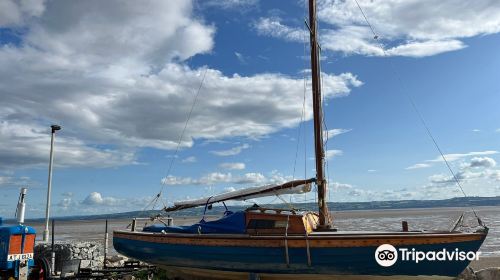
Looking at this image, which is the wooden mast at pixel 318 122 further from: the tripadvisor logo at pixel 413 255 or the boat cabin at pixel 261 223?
the tripadvisor logo at pixel 413 255

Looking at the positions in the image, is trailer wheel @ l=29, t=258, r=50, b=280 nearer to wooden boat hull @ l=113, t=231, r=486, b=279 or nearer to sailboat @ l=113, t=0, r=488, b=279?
sailboat @ l=113, t=0, r=488, b=279

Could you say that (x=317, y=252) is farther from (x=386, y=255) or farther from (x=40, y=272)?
(x=40, y=272)

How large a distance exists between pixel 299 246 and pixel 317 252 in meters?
0.54

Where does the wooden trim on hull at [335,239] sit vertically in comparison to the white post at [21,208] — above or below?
below

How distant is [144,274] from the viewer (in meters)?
15.8

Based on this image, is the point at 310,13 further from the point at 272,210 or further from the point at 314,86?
the point at 272,210

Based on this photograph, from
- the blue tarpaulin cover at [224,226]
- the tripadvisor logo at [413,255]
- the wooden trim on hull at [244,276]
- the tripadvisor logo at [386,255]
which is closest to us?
the tripadvisor logo at [413,255]

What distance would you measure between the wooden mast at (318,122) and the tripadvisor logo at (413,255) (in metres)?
3.12

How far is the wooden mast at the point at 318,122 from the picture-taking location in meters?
14.7

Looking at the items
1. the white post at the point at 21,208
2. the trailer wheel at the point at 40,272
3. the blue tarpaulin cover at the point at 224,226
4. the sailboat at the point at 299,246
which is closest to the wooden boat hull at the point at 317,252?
the sailboat at the point at 299,246

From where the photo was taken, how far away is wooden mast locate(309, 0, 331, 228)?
A: 14.7m

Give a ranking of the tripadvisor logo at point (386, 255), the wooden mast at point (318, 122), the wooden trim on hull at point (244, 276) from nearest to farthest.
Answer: the tripadvisor logo at point (386, 255) → the wooden trim on hull at point (244, 276) → the wooden mast at point (318, 122)

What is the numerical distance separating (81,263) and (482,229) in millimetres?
13939

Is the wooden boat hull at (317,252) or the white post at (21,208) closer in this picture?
the wooden boat hull at (317,252)
